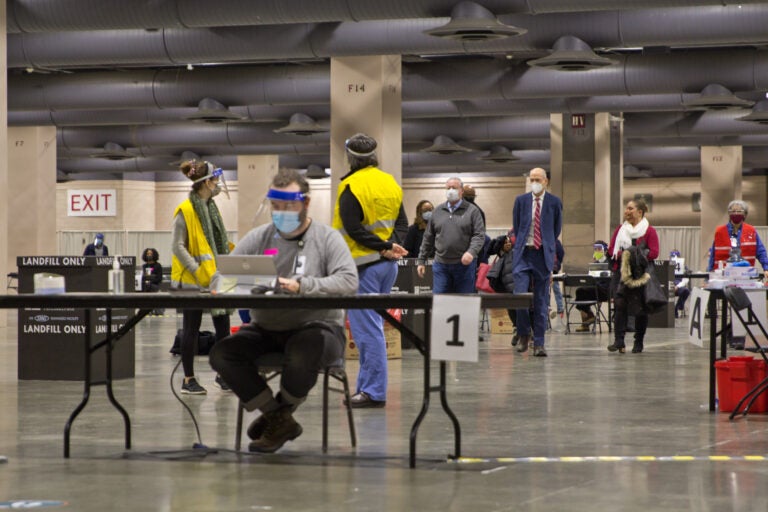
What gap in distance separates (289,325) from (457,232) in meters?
5.04

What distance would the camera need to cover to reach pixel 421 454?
213 inches

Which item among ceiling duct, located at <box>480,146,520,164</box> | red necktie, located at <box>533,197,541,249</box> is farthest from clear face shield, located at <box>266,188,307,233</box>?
ceiling duct, located at <box>480,146,520,164</box>

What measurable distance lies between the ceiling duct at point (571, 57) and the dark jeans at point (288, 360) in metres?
9.90

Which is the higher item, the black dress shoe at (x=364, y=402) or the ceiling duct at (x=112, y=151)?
the ceiling duct at (x=112, y=151)

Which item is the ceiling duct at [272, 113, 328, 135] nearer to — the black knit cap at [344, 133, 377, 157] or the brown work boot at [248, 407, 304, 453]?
the black knit cap at [344, 133, 377, 157]

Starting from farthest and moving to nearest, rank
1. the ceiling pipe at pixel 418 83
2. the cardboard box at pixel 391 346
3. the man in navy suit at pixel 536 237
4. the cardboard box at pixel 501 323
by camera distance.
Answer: the ceiling pipe at pixel 418 83 → the cardboard box at pixel 501 323 → the cardboard box at pixel 391 346 → the man in navy suit at pixel 536 237

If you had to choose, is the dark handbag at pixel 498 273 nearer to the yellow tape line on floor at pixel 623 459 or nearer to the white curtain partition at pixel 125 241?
the yellow tape line on floor at pixel 623 459

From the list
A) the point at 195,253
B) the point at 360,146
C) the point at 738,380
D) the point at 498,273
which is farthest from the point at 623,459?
the point at 498,273

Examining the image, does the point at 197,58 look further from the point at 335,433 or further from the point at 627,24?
the point at 335,433

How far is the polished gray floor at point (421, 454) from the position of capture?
436 centimetres

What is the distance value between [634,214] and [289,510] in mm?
7984

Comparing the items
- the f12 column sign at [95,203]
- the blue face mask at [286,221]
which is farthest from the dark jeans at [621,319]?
the f12 column sign at [95,203]

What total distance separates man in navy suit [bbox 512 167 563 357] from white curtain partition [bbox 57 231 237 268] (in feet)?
79.1

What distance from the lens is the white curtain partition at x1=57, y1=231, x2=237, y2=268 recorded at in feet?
114
